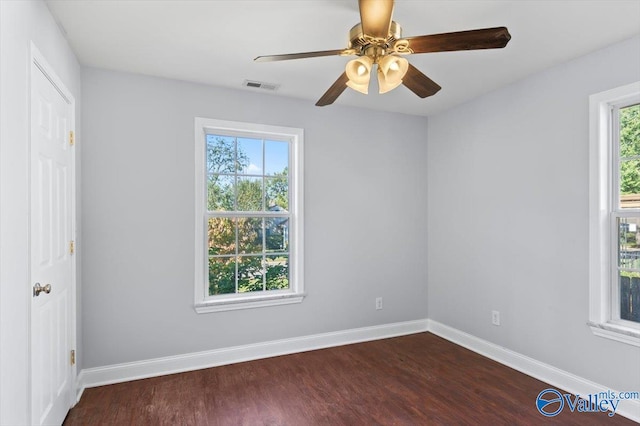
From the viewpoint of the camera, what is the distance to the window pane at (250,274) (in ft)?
11.4

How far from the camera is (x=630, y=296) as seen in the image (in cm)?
254

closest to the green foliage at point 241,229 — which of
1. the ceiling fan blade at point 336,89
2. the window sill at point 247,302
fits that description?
the window sill at point 247,302

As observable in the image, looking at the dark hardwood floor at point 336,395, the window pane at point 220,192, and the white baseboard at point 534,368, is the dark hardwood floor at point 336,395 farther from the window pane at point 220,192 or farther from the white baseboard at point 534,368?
the window pane at point 220,192

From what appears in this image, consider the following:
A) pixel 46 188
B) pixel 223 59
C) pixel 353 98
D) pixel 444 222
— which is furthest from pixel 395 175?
pixel 46 188

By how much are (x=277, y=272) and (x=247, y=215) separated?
655 mm

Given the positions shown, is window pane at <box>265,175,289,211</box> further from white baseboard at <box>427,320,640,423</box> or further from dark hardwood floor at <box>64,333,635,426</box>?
white baseboard at <box>427,320,640,423</box>

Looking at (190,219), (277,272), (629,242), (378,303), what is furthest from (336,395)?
(629,242)

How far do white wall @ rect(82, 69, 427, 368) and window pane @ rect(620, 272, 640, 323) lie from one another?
6.43 ft

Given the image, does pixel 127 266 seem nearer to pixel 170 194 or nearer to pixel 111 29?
pixel 170 194

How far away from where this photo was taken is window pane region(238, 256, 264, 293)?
137 inches

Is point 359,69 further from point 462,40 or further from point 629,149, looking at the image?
point 629,149

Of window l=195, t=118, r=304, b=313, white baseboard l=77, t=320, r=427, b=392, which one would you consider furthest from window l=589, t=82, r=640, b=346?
window l=195, t=118, r=304, b=313

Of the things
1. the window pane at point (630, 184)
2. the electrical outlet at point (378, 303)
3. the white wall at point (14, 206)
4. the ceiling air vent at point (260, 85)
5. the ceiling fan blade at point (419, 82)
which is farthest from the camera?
the electrical outlet at point (378, 303)

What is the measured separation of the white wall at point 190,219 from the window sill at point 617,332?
185 centimetres
